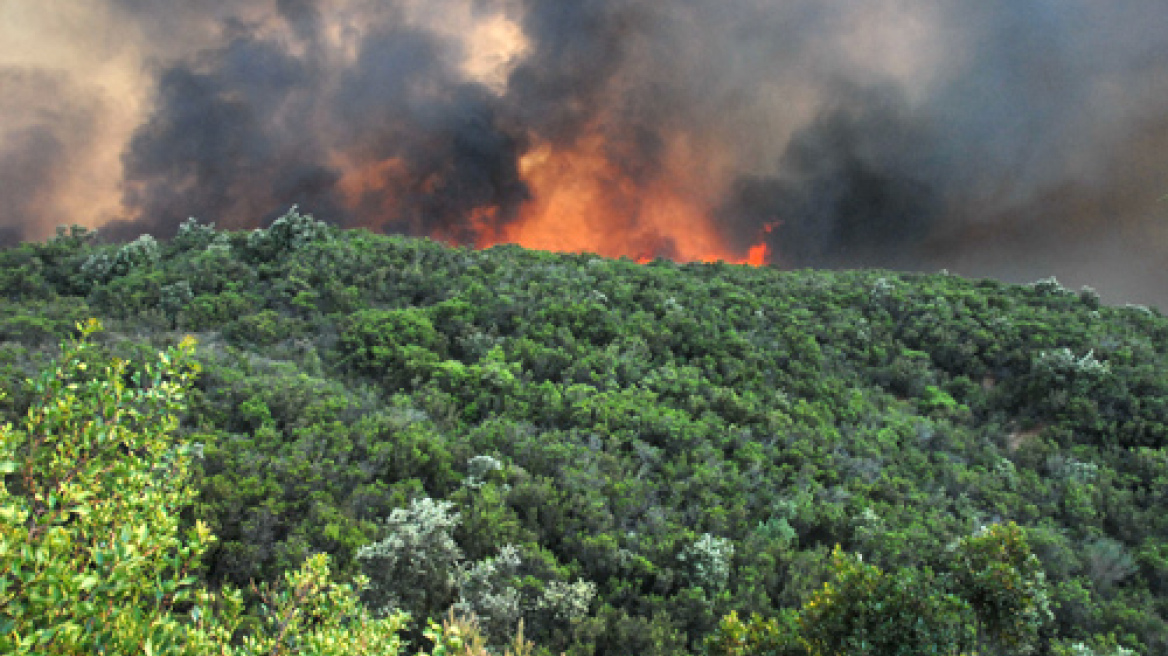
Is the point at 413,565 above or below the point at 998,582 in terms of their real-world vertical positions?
below

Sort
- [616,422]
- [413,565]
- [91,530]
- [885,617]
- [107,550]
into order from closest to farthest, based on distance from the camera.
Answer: [107,550] → [91,530] → [885,617] → [413,565] → [616,422]

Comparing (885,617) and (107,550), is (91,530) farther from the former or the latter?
(885,617)

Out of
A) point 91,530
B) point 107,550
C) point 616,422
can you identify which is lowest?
point 107,550

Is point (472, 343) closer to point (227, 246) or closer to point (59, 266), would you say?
point (227, 246)

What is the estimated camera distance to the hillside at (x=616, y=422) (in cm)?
1147

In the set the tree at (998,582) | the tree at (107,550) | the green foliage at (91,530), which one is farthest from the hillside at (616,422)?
the green foliage at (91,530)

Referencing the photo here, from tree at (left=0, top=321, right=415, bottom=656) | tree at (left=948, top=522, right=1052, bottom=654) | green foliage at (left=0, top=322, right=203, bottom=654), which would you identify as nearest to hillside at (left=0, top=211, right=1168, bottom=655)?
tree at (left=948, top=522, right=1052, bottom=654)

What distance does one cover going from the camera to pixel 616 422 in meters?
17.2

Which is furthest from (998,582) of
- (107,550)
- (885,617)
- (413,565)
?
(107,550)

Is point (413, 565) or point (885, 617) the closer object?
point (885, 617)

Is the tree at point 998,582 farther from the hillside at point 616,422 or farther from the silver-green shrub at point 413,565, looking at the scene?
the silver-green shrub at point 413,565

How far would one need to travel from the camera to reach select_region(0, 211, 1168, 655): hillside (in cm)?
1147

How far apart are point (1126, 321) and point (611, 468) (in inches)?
1199

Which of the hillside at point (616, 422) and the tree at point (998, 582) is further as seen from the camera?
the hillside at point (616, 422)
